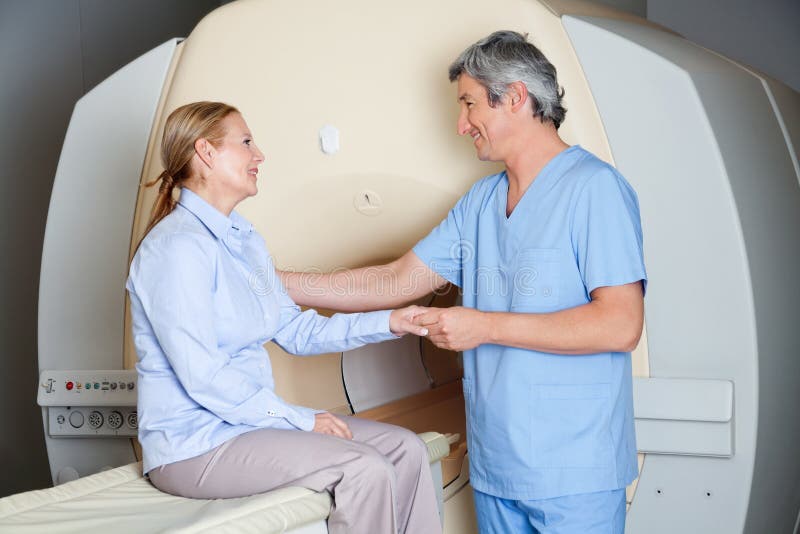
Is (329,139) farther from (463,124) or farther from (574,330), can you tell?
(574,330)

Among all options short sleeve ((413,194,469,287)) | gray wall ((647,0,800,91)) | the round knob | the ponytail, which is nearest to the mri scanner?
the round knob

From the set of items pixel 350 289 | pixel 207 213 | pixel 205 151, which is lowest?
pixel 350 289

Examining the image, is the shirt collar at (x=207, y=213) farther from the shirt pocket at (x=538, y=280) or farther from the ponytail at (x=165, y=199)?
the shirt pocket at (x=538, y=280)

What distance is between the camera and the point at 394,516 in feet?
4.79

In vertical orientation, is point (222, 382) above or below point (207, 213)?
below

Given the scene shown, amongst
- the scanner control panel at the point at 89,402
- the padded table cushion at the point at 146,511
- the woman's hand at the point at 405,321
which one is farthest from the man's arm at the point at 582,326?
the scanner control panel at the point at 89,402

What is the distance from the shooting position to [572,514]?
1.57 meters

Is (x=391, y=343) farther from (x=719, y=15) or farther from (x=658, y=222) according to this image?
(x=719, y=15)

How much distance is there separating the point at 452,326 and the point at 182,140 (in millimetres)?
593

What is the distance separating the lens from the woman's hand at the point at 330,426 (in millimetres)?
1604

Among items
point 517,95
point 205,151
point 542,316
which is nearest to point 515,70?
point 517,95

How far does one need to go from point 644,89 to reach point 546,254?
0.42 m

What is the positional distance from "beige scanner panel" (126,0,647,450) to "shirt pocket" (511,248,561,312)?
0.93ft

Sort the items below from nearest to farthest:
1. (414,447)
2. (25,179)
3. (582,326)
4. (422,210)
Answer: (582,326) → (414,447) → (422,210) → (25,179)
